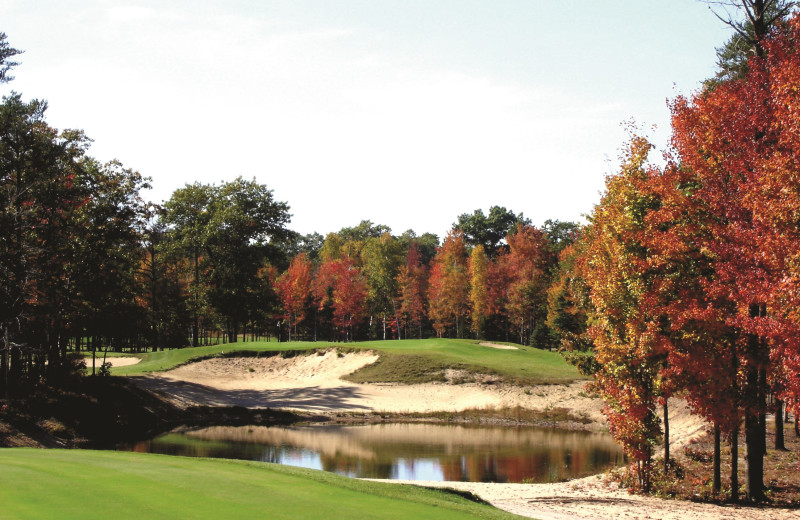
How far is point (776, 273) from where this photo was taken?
47.1 feet

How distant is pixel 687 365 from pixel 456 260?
229 ft

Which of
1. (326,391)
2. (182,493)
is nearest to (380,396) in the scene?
(326,391)

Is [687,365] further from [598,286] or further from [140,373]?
[140,373]

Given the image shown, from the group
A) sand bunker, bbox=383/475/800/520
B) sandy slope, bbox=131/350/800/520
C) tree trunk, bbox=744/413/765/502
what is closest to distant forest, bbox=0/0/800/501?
tree trunk, bbox=744/413/765/502

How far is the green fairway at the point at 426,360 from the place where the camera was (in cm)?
4478

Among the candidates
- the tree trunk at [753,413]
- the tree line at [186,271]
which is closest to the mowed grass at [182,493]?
the tree trunk at [753,413]

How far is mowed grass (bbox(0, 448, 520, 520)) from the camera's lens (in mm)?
9086

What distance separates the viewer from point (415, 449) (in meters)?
30.4

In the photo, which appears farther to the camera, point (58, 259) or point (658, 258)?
point (58, 259)

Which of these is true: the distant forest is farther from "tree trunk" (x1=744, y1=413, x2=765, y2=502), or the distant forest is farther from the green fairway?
the green fairway

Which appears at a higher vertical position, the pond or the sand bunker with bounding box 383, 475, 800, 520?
the sand bunker with bounding box 383, 475, 800, 520

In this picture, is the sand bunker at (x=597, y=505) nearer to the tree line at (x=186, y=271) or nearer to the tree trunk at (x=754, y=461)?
the tree trunk at (x=754, y=461)

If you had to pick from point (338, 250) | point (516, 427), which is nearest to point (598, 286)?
point (516, 427)

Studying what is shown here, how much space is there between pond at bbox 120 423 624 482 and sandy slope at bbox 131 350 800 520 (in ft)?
10.6
